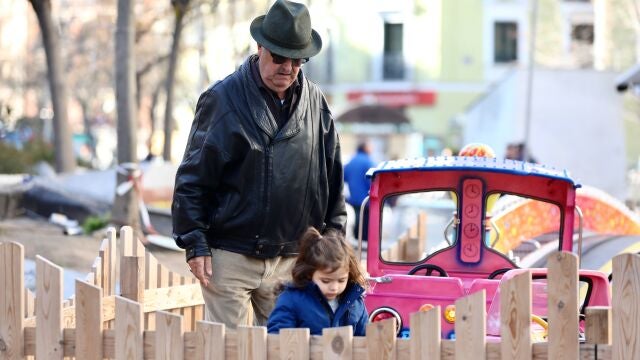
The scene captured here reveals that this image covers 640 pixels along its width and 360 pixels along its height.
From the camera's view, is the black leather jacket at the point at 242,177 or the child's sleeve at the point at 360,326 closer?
the child's sleeve at the point at 360,326

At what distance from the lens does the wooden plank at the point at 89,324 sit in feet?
16.8

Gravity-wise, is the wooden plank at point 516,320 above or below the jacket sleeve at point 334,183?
below

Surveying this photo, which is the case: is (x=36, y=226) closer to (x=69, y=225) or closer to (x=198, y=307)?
(x=69, y=225)

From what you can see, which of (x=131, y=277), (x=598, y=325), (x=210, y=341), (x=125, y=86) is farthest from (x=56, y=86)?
(x=598, y=325)

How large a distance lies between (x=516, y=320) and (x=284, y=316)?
107 cm

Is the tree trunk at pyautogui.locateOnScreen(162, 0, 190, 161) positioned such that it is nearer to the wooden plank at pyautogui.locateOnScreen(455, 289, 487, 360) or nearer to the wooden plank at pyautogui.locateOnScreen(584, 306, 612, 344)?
the wooden plank at pyautogui.locateOnScreen(455, 289, 487, 360)

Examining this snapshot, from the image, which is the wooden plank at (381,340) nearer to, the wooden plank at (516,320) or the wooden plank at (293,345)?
the wooden plank at (293,345)

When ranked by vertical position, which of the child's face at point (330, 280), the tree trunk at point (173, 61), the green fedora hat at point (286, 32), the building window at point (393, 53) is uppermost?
the building window at point (393, 53)

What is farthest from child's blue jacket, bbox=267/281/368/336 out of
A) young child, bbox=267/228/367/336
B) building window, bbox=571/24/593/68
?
building window, bbox=571/24/593/68

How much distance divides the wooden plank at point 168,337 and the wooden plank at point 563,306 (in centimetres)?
139

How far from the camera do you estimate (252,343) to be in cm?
470

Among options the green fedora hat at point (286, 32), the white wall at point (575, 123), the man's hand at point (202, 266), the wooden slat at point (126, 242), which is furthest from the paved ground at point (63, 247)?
the white wall at point (575, 123)

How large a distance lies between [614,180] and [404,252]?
57.0 feet

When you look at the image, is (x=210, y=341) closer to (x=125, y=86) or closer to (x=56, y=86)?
(x=125, y=86)
